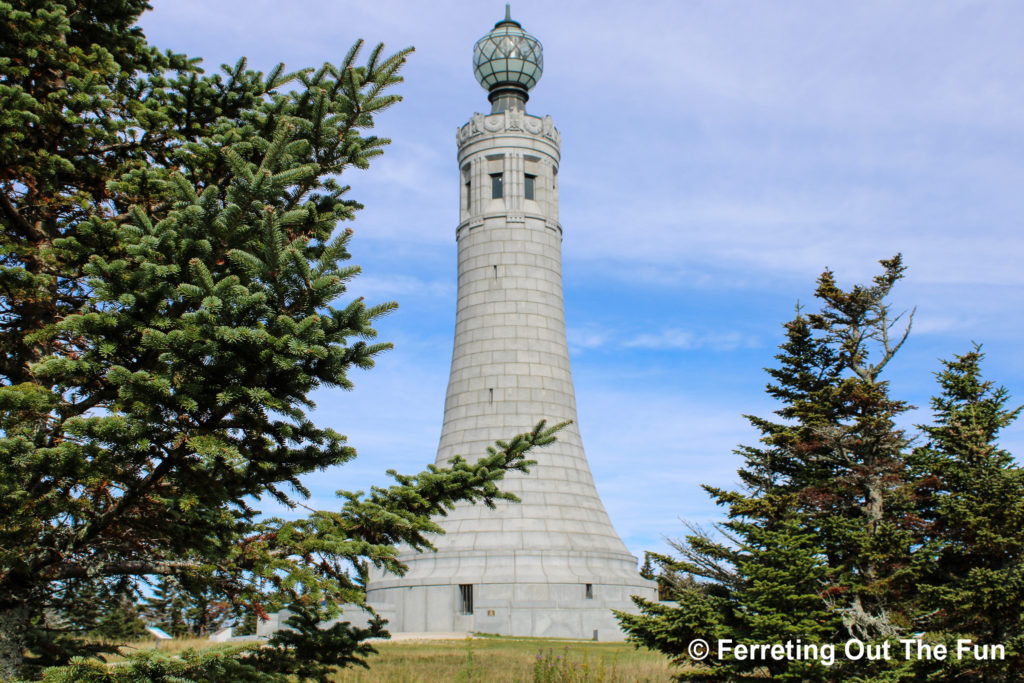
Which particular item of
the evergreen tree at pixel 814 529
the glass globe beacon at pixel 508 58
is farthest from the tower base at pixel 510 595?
the glass globe beacon at pixel 508 58

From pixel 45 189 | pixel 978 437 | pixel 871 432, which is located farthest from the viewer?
pixel 871 432

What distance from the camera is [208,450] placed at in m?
6.09

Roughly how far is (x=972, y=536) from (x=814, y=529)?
3.49 meters

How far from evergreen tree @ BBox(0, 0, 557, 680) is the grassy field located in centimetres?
683

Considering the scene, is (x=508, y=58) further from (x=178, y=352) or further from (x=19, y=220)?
(x=178, y=352)

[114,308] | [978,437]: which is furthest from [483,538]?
[114,308]

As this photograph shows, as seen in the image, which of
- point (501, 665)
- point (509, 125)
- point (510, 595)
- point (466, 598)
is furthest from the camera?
point (509, 125)

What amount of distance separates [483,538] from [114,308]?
25577mm

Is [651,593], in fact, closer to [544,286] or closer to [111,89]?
[544,286]

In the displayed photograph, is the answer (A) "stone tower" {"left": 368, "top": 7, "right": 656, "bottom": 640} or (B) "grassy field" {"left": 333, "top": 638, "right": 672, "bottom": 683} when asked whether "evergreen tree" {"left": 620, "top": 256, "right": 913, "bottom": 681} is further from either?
(A) "stone tower" {"left": 368, "top": 7, "right": 656, "bottom": 640}

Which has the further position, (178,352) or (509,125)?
(509,125)

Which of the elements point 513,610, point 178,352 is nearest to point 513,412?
point 513,610

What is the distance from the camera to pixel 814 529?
1745 centimetres

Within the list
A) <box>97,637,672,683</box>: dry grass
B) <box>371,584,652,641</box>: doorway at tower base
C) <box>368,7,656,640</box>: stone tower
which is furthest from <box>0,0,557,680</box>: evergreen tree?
<box>368,7,656,640</box>: stone tower
